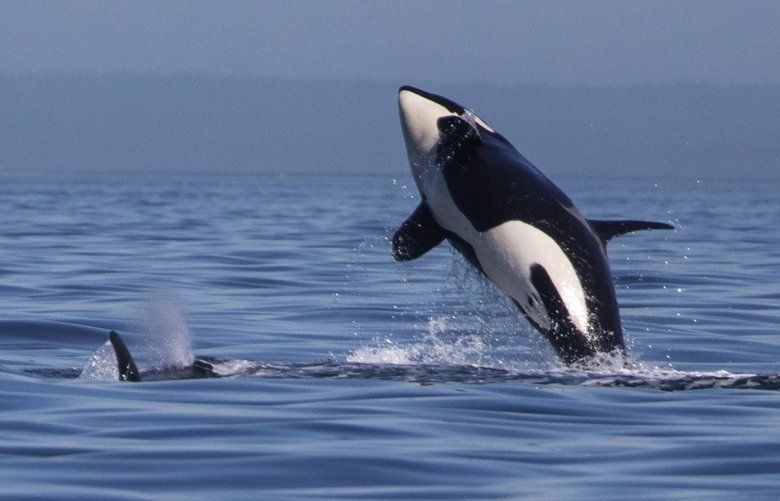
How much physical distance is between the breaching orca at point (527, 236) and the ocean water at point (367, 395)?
1.07 ft

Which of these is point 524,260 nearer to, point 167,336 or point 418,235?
point 418,235

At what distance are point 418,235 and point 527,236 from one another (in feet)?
2.72

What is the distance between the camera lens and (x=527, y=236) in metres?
10.4

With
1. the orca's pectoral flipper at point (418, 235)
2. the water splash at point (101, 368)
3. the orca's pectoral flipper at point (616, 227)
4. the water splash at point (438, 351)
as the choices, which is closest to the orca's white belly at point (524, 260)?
the orca's pectoral flipper at point (418, 235)

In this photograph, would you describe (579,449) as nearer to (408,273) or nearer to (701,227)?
(408,273)

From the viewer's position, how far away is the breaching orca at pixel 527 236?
10383 millimetres

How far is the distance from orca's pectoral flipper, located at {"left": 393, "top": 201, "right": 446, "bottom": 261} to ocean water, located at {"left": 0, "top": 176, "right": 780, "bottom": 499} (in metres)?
0.43

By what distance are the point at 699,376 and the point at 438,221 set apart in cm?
226

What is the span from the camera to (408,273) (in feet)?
79.0

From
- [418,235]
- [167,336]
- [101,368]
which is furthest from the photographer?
[167,336]

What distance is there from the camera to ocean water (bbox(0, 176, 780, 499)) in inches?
285

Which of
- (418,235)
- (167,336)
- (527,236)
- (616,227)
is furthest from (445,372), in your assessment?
(167,336)

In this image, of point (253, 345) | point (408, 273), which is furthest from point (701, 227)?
point (253, 345)

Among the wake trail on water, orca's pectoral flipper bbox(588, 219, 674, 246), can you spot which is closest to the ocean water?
the wake trail on water
